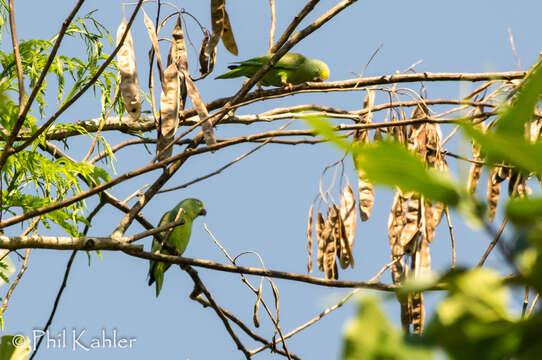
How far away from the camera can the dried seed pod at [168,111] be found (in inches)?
101

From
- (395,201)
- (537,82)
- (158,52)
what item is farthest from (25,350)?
(395,201)

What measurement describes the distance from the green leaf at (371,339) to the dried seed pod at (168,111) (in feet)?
6.81

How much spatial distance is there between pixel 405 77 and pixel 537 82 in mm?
3380

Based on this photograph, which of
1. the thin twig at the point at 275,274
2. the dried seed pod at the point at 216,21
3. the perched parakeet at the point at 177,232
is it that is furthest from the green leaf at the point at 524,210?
the perched parakeet at the point at 177,232

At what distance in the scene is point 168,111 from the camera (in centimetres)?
266

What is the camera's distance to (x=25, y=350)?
1.40 m

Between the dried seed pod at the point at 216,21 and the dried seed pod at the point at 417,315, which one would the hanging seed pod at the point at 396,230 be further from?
the dried seed pod at the point at 216,21

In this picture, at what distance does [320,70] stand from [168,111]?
14.2 ft

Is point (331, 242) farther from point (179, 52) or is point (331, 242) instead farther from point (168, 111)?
point (179, 52)

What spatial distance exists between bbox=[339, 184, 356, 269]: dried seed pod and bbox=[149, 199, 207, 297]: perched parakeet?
1.54 metres

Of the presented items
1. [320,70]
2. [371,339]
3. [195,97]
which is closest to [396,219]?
[195,97]

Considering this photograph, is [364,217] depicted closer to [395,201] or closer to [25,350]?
[395,201]

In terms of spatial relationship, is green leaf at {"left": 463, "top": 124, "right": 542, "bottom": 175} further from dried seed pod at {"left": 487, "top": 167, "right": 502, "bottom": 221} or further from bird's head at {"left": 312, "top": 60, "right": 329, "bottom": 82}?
bird's head at {"left": 312, "top": 60, "right": 329, "bottom": 82}

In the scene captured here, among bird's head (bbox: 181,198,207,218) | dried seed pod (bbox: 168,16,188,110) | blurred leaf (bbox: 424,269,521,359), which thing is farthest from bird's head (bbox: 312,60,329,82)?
blurred leaf (bbox: 424,269,521,359)
